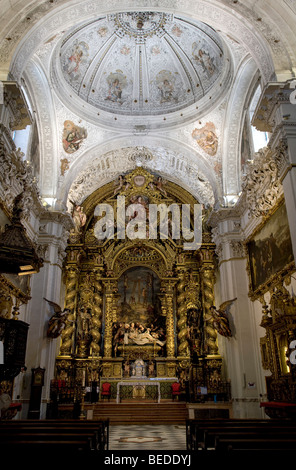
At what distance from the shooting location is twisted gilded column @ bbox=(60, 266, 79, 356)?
16.2m

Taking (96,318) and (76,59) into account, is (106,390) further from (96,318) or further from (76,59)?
(76,59)

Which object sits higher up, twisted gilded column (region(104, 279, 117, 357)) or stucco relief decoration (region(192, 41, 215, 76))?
stucco relief decoration (region(192, 41, 215, 76))

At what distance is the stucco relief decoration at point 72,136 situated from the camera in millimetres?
15758

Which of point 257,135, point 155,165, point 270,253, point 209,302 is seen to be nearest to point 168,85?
point 155,165

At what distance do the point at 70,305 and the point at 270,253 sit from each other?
9.42 metres

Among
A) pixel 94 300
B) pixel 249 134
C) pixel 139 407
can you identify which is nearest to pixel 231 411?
pixel 139 407

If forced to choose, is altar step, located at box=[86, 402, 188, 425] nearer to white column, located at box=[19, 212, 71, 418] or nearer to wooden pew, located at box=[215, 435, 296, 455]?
white column, located at box=[19, 212, 71, 418]

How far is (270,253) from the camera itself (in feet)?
38.2

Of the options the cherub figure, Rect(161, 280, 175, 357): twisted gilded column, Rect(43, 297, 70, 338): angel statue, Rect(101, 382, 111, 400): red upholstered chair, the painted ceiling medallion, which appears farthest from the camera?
Rect(161, 280, 175, 357): twisted gilded column

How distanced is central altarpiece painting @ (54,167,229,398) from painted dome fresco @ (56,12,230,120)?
3.96m

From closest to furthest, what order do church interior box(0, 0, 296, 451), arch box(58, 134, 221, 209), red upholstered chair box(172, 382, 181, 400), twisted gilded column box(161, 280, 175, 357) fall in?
church interior box(0, 0, 296, 451)
red upholstered chair box(172, 382, 181, 400)
arch box(58, 134, 221, 209)
twisted gilded column box(161, 280, 175, 357)

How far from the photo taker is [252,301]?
530 inches

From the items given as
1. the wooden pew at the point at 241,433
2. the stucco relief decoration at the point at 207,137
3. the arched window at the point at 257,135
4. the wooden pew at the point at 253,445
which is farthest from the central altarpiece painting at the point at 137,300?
the wooden pew at the point at 253,445

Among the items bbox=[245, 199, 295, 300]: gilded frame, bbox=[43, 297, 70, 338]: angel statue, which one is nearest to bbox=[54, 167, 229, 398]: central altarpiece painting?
bbox=[43, 297, 70, 338]: angel statue
